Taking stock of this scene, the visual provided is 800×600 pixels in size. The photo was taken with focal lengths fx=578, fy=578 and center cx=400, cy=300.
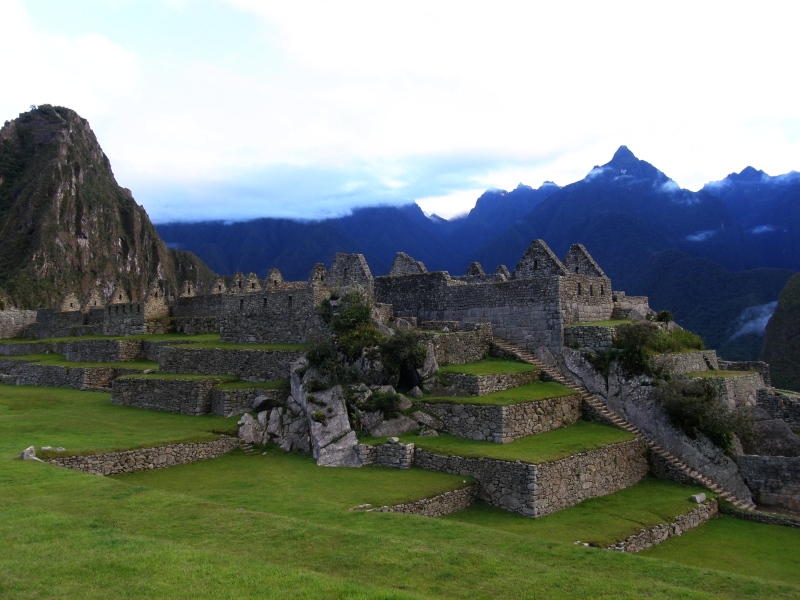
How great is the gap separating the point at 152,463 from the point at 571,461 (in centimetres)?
1211

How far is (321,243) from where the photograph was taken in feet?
241

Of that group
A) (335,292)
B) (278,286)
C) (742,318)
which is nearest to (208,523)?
(335,292)

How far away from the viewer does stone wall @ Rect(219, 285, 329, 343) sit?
25.3m

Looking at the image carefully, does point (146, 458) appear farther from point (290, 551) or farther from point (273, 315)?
point (273, 315)

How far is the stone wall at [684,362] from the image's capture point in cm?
1994

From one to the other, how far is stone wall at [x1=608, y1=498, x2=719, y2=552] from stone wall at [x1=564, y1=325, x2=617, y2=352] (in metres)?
6.07

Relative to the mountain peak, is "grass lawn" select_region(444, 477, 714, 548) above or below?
below

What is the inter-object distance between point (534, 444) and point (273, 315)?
47.3 ft

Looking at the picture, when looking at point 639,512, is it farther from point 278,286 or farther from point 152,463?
point 278,286

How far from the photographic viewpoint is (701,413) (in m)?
18.0

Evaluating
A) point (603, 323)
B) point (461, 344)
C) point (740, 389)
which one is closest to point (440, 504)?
point (461, 344)

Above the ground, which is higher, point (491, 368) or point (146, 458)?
point (491, 368)

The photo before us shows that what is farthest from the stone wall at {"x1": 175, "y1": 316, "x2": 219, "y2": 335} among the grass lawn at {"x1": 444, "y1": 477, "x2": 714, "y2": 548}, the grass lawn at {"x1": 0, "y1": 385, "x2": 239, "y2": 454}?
the grass lawn at {"x1": 444, "y1": 477, "x2": 714, "y2": 548}

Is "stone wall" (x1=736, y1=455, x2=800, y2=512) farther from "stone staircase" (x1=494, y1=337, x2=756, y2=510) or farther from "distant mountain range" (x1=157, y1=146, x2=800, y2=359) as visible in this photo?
"distant mountain range" (x1=157, y1=146, x2=800, y2=359)
